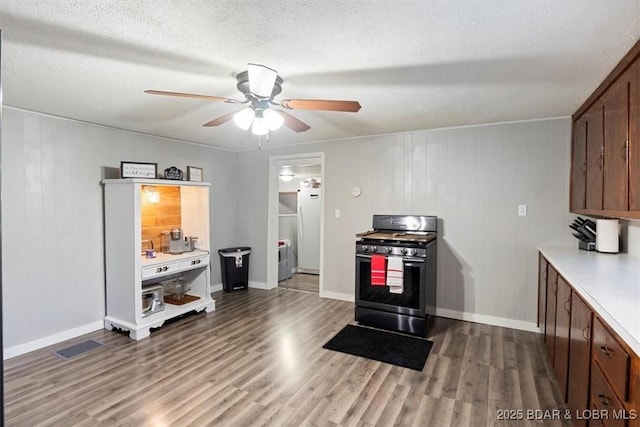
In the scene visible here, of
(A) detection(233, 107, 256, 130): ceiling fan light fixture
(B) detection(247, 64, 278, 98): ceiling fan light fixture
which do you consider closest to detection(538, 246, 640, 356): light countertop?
(B) detection(247, 64, 278, 98): ceiling fan light fixture

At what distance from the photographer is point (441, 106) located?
2955mm

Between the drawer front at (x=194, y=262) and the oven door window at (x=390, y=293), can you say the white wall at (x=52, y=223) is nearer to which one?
the drawer front at (x=194, y=262)

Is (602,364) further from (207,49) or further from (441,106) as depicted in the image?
(207,49)

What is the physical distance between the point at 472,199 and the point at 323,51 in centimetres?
260

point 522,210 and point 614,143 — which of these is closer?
point 614,143

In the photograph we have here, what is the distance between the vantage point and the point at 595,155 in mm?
2572

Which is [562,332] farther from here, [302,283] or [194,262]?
[302,283]

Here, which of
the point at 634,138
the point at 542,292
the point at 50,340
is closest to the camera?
the point at 634,138

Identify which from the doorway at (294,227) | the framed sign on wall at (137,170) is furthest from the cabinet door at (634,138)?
the framed sign on wall at (137,170)

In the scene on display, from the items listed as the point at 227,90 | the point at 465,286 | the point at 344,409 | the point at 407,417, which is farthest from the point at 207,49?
the point at 465,286

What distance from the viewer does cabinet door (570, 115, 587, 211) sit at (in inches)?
112

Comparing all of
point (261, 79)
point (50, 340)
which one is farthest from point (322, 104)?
point (50, 340)

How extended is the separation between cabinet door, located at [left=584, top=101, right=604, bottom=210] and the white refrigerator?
3993 millimetres

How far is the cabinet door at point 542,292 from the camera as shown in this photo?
296 cm
